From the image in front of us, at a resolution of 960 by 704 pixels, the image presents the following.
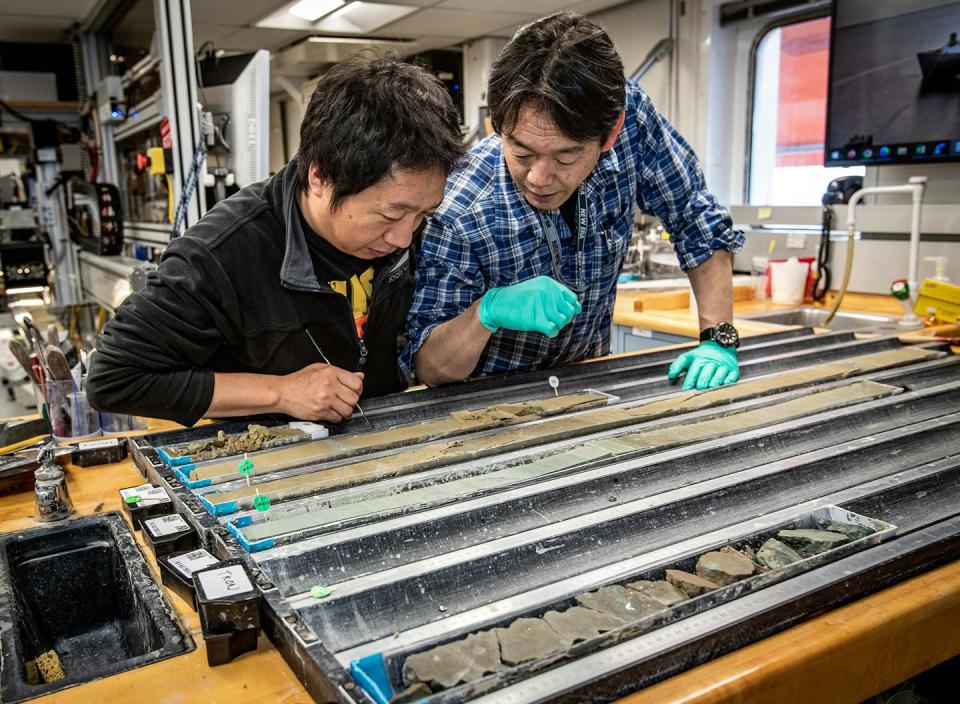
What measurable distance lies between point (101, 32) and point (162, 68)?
9.33ft

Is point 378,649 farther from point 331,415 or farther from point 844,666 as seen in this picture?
point 331,415

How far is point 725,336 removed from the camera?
1.88 metres

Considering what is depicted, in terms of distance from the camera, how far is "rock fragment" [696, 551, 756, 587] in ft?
3.02

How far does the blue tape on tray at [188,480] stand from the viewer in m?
1.19

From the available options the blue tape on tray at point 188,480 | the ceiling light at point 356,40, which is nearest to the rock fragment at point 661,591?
the blue tape on tray at point 188,480

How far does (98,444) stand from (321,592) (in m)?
0.82

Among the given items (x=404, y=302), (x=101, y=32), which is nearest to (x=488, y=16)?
(x=101, y=32)

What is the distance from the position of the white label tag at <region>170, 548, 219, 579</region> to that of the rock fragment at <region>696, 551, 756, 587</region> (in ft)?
2.07

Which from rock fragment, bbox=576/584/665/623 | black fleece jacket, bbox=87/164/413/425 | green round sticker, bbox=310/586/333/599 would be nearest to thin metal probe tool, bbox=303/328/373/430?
black fleece jacket, bbox=87/164/413/425

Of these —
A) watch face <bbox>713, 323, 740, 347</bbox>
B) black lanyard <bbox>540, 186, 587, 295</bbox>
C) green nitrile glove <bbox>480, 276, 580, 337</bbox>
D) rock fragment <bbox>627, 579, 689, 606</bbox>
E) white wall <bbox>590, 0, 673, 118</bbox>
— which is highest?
white wall <bbox>590, 0, 673, 118</bbox>

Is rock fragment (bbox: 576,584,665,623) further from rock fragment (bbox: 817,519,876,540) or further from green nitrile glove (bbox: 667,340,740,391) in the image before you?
green nitrile glove (bbox: 667,340,740,391)

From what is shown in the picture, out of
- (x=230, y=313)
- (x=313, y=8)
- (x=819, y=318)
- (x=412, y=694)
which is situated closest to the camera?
(x=412, y=694)


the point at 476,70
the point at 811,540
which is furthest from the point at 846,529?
the point at 476,70

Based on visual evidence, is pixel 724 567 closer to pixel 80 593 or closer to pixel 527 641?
pixel 527 641
